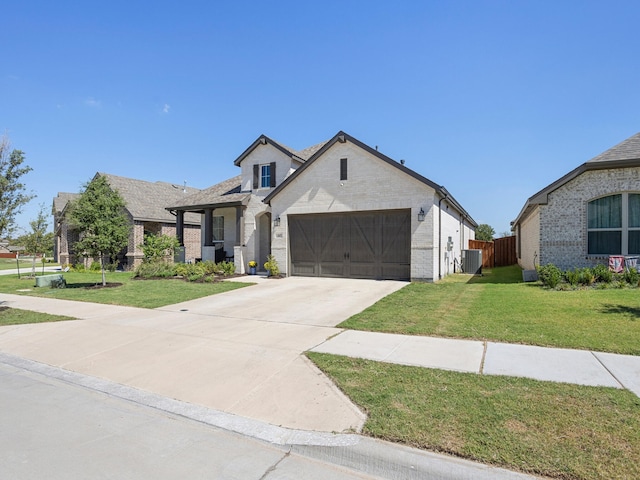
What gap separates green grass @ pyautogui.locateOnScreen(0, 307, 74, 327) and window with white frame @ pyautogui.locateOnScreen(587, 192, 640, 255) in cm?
1680

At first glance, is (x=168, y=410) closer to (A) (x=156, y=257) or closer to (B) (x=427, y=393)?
(B) (x=427, y=393)

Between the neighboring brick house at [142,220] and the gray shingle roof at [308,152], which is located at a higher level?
the gray shingle roof at [308,152]

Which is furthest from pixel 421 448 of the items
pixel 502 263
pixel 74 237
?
pixel 74 237

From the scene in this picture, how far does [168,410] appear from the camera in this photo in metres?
4.31

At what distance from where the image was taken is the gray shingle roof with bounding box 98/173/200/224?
83.8 feet

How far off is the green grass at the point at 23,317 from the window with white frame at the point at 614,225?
16.8 meters

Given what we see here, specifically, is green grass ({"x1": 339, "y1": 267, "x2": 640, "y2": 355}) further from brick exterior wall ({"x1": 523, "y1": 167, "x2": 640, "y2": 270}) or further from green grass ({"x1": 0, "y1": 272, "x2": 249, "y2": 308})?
green grass ({"x1": 0, "y1": 272, "x2": 249, "y2": 308})

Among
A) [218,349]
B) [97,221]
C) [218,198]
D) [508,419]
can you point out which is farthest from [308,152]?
[508,419]

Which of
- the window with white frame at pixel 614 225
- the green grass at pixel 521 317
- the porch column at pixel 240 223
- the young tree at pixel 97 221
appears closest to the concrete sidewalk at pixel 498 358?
the green grass at pixel 521 317

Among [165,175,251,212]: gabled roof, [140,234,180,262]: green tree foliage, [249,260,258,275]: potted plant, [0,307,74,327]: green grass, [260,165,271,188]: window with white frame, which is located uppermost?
[260,165,271,188]: window with white frame

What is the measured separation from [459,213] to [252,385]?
63.1ft

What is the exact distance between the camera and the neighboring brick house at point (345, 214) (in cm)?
1508

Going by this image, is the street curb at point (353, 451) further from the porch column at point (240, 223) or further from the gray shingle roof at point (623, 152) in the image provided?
the porch column at point (240, 223)

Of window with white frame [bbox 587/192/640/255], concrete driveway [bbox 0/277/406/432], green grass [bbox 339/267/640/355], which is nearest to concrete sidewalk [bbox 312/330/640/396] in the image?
green grass [bbox 339/267/640/355]
